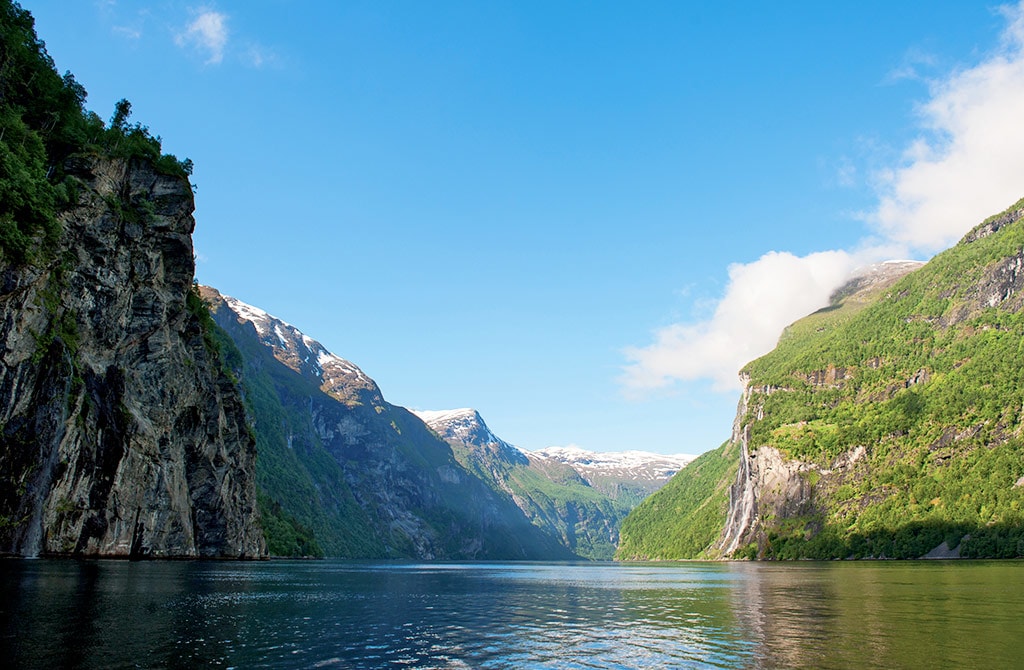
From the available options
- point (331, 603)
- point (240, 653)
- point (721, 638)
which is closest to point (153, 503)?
point (331, 603)

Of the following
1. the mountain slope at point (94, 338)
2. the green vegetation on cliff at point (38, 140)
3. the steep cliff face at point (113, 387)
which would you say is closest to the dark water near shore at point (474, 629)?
the steep cliff face at point (113, 387)

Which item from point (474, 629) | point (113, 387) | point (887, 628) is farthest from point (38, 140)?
point (887, 628)

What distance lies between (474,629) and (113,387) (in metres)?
74.1

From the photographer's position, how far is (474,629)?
33219 millimetres

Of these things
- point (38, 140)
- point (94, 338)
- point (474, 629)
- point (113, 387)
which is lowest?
point (474, 629)

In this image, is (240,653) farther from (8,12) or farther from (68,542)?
(8,12)

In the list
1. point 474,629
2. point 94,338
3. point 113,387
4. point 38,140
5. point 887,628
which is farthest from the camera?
point 113,387

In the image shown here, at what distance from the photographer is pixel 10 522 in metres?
65.1

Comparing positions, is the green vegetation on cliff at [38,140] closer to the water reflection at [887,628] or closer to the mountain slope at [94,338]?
the mountain slope at [94,338]

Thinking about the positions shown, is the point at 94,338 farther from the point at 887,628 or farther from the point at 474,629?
the point at 887,628

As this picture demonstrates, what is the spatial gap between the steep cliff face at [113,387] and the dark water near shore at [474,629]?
1815cm

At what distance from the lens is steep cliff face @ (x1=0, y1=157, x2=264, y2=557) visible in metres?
65.1

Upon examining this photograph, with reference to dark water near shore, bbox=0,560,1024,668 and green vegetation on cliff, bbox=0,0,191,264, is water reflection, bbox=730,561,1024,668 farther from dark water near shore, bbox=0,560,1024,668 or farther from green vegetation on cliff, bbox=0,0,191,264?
green vegetation on cliff, bbox=0,0,191,264

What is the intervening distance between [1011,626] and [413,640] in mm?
26931
